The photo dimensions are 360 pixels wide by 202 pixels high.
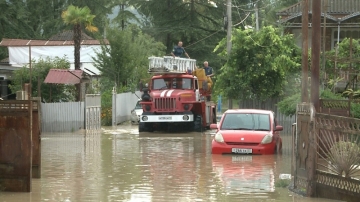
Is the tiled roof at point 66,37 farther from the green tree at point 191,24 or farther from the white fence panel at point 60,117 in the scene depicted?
the white fence panel at point 60,117

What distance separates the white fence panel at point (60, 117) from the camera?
3709cm

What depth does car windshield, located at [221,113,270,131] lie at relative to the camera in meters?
23.2

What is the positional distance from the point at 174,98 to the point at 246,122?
36.0 ft

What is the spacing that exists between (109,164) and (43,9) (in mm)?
51954

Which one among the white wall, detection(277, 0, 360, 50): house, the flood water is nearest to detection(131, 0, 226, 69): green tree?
the white wall

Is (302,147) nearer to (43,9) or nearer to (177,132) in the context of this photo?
(177,132)

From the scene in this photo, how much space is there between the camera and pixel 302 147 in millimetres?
14102

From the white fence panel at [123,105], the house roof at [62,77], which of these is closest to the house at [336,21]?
Answer: the white fence panel at [123,105]

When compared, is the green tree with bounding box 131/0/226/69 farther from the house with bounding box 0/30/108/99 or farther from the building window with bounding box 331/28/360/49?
the building window with bounding box 331/28/360/49

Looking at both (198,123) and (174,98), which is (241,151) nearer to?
(174,98)

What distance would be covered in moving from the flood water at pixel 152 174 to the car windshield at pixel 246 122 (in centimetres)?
108

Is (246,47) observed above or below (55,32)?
below

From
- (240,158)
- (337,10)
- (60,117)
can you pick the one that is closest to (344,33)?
(337,10)

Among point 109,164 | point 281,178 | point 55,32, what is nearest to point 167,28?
point 55,32
